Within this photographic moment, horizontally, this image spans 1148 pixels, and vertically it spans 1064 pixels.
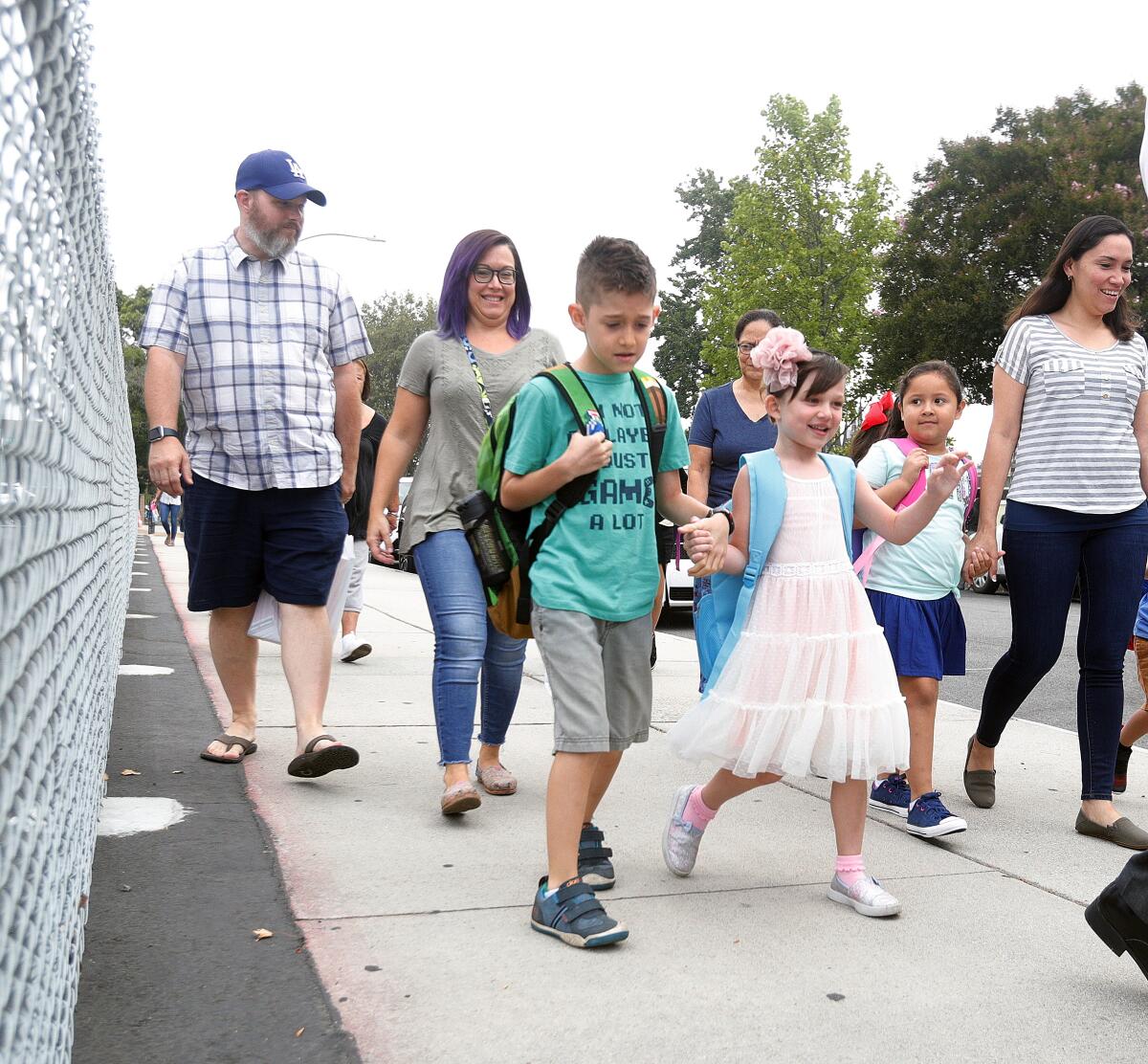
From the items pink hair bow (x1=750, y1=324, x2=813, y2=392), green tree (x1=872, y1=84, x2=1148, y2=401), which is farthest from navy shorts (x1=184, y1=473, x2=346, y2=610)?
green tree (x1=872, y1=84, x2=1148, y2=401)

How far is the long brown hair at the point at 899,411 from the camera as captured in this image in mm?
4633

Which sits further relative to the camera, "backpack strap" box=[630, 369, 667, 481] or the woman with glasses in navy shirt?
the woman with glasses in navy shirt

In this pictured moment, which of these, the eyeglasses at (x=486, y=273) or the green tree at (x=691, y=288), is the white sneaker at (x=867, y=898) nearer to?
the eyeglasses at (x=486, y=273)

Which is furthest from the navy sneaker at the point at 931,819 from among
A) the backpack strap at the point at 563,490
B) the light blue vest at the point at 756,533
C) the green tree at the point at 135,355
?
the green tree at the point at 135,355

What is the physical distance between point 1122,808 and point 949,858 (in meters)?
1.21

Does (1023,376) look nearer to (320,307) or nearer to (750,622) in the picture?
(750,622)

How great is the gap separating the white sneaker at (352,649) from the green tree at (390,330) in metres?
50.2

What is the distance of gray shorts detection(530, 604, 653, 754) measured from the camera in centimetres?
318

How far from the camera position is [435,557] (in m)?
4.27

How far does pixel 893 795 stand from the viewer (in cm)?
450

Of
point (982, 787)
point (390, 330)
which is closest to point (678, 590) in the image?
point (982, 787)

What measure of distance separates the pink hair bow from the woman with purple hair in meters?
0.92

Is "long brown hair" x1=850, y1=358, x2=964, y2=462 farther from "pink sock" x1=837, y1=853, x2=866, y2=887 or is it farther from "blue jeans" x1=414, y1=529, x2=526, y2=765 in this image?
"pink sock" x1=837, y1=853, x2=866, y2=887

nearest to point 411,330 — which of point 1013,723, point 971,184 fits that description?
point 971,184
